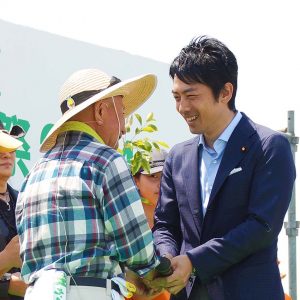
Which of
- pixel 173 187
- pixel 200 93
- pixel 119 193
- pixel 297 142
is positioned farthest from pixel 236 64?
pixel 297 142

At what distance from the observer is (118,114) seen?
2.66 m

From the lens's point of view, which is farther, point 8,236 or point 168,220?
point 8,236

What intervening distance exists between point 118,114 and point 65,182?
1.21 ft

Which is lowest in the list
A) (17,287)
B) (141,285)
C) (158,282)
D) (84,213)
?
(17,287)

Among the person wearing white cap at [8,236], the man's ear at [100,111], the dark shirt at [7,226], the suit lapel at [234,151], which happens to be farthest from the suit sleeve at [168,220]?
the dark shirt at [7,226]

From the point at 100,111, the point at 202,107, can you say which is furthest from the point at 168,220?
the point at 100,111

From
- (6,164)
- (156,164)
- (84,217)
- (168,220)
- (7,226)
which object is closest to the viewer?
(84,217)

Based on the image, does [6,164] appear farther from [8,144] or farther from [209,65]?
[209,65]

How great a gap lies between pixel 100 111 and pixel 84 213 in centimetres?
42

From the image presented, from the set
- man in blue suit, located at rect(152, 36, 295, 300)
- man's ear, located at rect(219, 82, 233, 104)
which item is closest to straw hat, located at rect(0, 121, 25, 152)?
man in blue suit, located at rect(152, 36, 295, 300)

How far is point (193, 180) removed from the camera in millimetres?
2869

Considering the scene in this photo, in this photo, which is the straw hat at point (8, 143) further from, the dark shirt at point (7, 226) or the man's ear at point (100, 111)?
the man's ear at point (100, 111)

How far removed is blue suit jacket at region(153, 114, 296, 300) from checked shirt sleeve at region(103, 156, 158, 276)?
12.7 inches

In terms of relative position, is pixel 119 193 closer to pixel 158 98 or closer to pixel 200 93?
pixel 200 93
